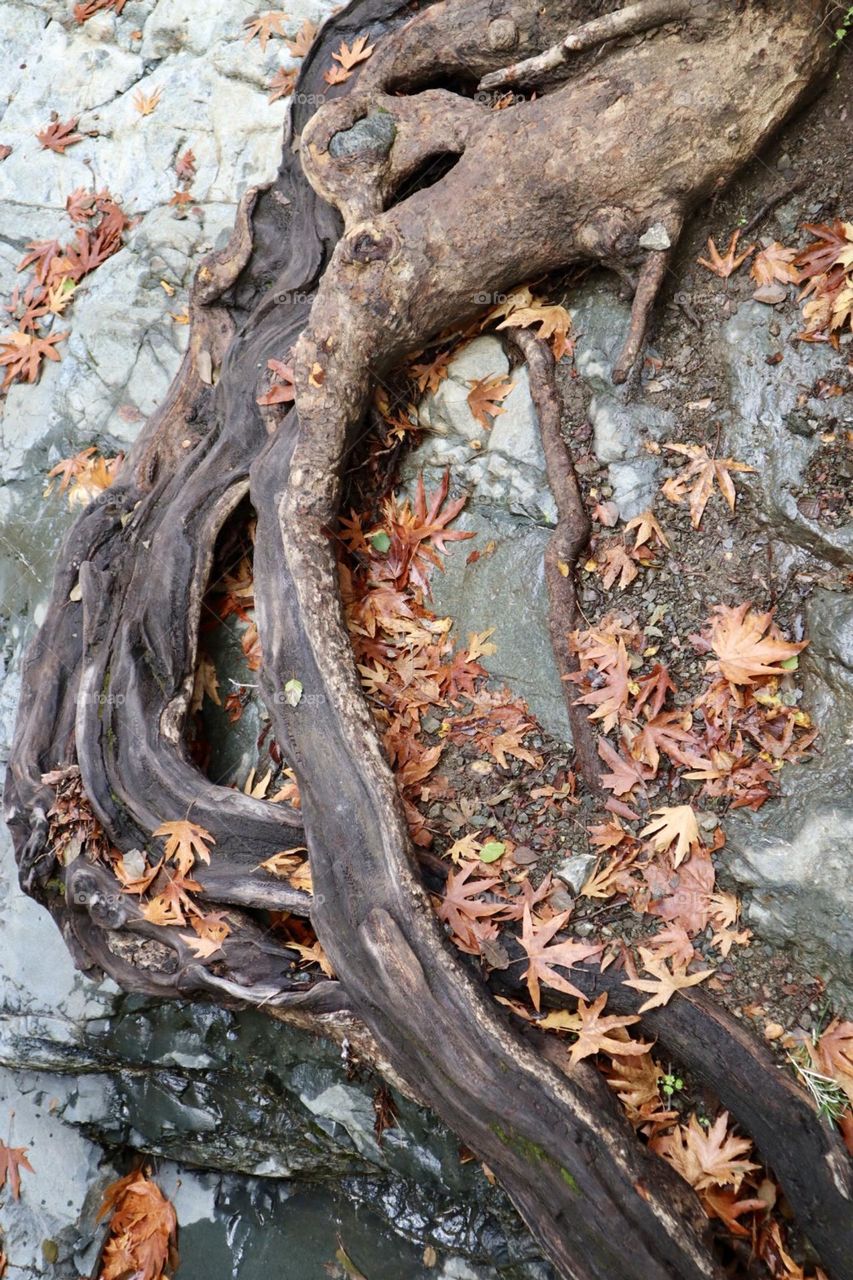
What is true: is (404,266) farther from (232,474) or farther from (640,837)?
(640,837)

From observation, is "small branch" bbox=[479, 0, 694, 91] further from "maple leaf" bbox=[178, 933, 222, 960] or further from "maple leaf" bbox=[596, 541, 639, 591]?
"maple leaf" bbox=[178, 933, 222, 960]

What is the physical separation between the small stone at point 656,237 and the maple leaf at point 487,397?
0.86 m

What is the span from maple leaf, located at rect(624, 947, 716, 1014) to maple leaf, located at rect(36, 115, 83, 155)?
6.42m

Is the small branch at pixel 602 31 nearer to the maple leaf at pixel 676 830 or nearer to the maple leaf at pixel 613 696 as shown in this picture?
the maple leaf at pixel 613 696

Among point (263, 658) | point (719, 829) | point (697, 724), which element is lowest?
point (719, 829)

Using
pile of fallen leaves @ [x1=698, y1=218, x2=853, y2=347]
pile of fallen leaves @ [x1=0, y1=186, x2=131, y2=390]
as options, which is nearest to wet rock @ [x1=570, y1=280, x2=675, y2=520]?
pile of fallen leaves @ [x1=698, y1=218, x2=853, y2=347]

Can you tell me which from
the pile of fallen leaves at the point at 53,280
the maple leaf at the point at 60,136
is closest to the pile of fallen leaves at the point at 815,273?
the pile of fallen leaves at the point at 53,280

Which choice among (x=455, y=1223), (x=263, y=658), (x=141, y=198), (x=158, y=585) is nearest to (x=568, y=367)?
(x=263, y=658)

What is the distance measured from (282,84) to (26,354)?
2424 millimetres

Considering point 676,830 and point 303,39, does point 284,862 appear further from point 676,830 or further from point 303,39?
point 303,39

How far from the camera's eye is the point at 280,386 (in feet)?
13.9

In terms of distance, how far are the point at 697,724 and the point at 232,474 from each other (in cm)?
254

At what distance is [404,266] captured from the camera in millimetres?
3926

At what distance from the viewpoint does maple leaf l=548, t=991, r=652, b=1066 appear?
3312 millimetres
